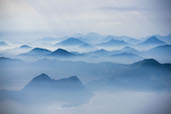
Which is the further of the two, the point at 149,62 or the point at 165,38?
the point at 165,38

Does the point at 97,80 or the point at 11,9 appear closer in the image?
the point at 97,80

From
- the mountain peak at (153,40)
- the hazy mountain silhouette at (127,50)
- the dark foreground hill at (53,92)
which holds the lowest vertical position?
the dark foreground hill at (53,92)

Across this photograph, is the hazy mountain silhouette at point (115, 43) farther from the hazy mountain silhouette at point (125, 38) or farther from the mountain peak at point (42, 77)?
the mountain peak at point (42, 77)

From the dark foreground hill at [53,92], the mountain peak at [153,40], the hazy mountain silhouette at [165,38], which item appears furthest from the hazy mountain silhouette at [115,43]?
the dark foreground hill at [53,92]

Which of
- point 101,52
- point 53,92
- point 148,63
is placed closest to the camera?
point 53,92

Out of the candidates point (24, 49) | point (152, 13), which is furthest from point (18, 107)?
point (152, 13)

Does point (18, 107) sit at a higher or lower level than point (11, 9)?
lower

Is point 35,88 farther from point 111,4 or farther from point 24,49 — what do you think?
point 111,4

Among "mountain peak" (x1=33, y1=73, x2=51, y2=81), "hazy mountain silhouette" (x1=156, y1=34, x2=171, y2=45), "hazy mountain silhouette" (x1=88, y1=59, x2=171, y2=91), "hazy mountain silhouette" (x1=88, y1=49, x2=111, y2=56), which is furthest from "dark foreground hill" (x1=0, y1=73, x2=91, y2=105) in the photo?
"hazy mountain silhouette" (x1=156, y1=34, x2=171, y2=45)

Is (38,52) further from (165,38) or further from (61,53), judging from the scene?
(165,38)

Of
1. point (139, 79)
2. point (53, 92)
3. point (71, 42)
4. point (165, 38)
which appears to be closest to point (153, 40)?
point (165, 38)

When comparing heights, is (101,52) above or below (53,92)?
above
